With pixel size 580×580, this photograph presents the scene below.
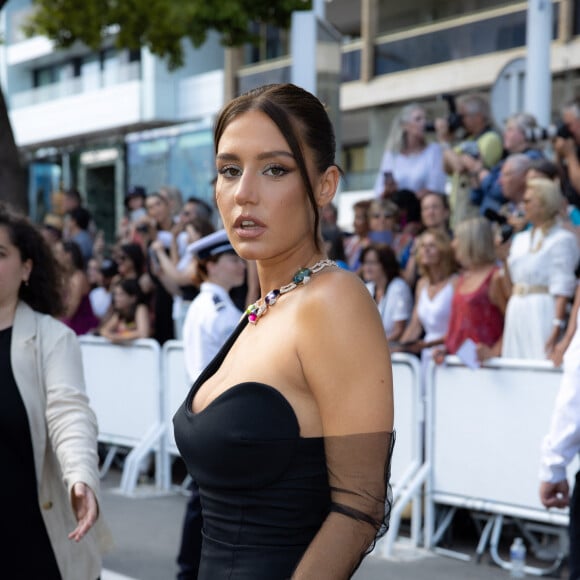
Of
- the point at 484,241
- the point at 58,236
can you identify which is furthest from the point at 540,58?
the point at 58,236

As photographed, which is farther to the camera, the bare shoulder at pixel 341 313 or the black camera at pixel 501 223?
the black camera at pixel 501 223

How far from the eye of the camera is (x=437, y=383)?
680cm

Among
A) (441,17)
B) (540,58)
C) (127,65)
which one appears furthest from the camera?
(127,65)

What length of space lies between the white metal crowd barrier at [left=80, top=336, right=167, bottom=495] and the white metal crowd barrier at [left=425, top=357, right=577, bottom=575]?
294 cm

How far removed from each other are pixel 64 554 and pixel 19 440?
40cm

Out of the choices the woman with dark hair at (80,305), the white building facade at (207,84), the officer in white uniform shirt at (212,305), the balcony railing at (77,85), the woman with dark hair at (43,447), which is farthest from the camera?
the balcony railing at (77,85)

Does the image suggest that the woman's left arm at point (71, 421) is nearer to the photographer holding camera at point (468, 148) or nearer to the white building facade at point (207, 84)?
the photographer holding camera at point (468, 148)

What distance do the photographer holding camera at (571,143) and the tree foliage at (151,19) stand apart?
7.64 m

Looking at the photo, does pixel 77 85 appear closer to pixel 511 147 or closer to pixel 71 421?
pixel 511 147

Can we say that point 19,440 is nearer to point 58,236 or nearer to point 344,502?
point 344,502

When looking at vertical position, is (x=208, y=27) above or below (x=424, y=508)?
above

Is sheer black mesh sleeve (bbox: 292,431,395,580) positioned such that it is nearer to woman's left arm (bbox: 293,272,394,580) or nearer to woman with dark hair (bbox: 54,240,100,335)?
woman's left arm (bbox: 293,272,394,580)

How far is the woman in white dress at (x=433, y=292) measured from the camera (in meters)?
7.49

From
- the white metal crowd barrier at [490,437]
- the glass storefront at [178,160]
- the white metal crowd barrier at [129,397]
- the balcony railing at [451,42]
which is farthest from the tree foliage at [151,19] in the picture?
the white metal crowd barrier at [490,437]
